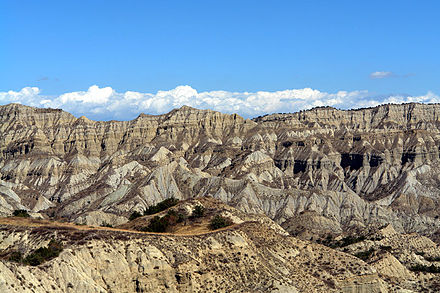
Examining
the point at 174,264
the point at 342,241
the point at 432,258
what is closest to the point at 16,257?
the point at 174,264

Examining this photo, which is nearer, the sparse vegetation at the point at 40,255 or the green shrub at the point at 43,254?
the green shrub at the point at 43,254

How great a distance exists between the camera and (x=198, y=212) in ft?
268

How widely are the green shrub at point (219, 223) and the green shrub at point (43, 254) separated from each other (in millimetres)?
21899

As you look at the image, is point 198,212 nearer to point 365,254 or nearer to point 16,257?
point 365,254

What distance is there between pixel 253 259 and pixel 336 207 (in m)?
125

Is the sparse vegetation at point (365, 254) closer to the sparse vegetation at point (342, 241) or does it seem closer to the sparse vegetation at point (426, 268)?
the sparse vegetation at point (426, 268)

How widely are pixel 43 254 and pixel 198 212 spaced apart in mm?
29378

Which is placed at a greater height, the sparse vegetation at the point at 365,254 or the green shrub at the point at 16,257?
the green shrub at the point at 16,257

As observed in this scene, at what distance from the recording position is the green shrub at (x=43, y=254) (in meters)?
54.1

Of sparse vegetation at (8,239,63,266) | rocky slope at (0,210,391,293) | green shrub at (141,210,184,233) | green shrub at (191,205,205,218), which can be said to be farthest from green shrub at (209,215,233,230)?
sparse vegetation at (8,239,63,266)

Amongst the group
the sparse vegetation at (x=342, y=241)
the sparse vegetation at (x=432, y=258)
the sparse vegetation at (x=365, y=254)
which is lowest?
the sparse vegetation at (x=432, y=258)

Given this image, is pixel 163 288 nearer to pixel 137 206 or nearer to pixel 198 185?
pixel 137 206

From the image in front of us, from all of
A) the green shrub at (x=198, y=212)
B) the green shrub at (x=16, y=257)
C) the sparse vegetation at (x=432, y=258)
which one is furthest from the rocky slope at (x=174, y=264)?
the sparse vegetation at (x=432, y=258)

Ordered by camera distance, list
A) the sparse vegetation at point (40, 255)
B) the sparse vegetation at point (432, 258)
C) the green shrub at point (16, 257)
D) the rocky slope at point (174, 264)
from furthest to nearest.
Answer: the sparse vegetation at point (432, 258), the green shrub at point (16, 257), the sparse vegetation at point (40, 255), the rocky slope at point (174, 264)
